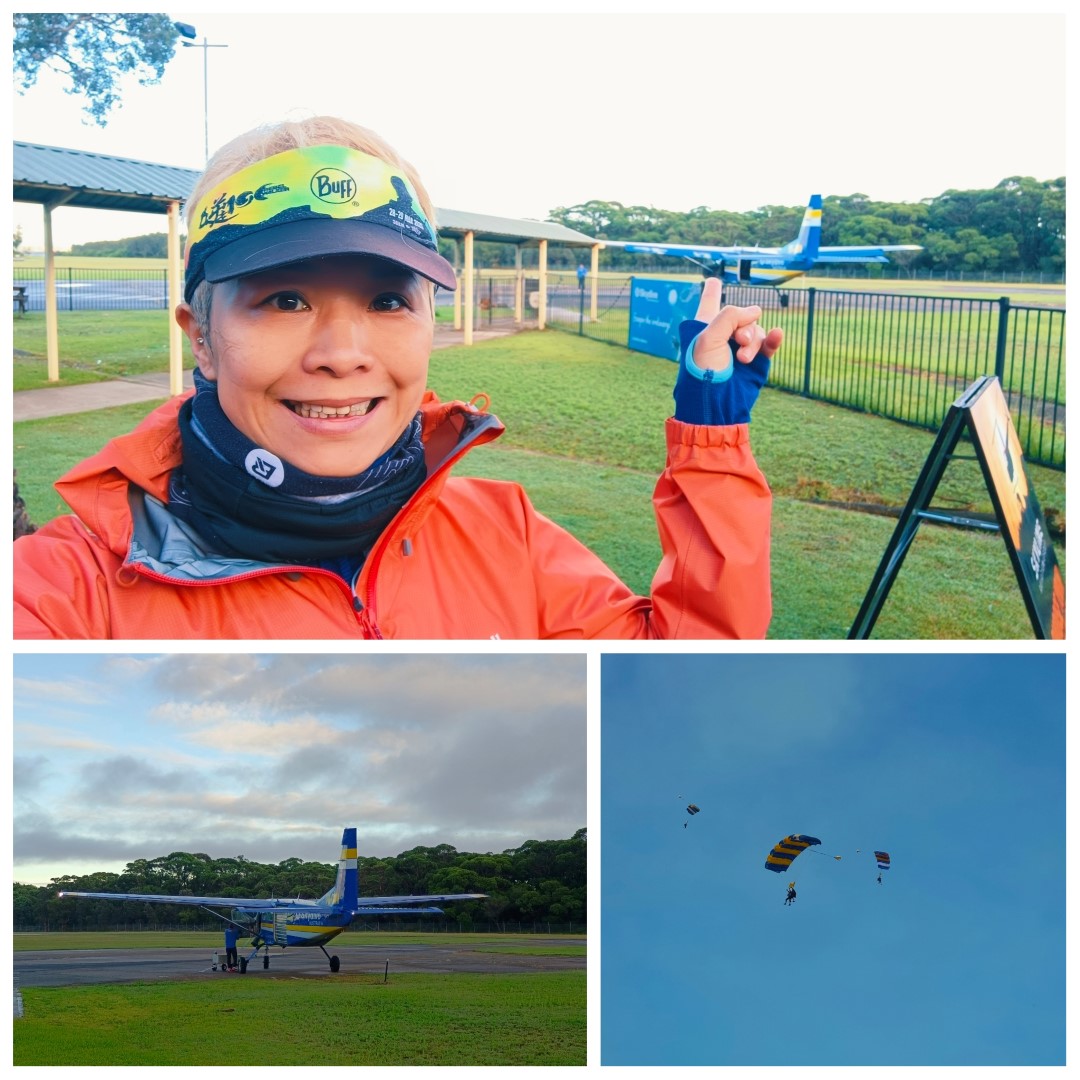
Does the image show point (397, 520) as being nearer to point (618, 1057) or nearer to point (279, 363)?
point (279, 363)

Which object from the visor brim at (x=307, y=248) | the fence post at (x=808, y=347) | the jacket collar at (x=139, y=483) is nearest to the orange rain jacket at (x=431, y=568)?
the jacket collar at (x=139, y=483)

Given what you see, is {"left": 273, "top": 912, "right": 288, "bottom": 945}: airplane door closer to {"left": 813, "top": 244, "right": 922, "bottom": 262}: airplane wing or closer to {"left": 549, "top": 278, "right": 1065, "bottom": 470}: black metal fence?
{"left": 549, "top": 278, "right": 1065, "bottom": 470}: black metal fence

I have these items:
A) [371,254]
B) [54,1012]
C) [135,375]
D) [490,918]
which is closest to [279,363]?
[371,254]

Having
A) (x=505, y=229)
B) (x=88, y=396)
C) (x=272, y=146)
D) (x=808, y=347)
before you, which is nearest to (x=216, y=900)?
(x=272, y=146)

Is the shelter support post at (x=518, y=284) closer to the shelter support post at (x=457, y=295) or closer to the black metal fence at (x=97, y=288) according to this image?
the shelter support post at (x=457, y=295)

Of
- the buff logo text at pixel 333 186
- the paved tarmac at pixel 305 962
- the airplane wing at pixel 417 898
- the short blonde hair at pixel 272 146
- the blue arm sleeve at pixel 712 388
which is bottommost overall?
the paved tarmac at pixel 305 962
